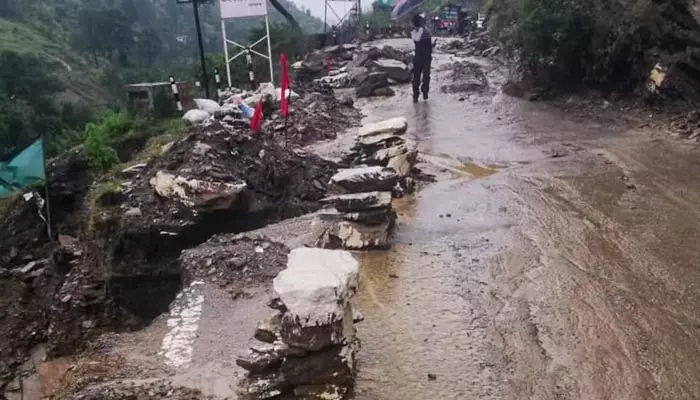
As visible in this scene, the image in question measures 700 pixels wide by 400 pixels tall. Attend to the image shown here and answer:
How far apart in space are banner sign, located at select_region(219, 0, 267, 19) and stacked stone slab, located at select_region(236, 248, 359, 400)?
10174 millimetres

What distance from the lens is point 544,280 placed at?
4.53m

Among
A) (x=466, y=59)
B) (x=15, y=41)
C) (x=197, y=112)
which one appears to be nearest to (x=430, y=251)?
(x=197, y=112)

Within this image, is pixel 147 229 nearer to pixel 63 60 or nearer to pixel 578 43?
pixel 578 43

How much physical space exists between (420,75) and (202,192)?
684cm

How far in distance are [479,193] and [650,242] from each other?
207cm

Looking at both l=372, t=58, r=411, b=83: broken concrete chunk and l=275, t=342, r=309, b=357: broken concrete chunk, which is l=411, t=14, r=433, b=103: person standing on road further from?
l=275, t=342, r=309, b=357: broken concrete chunk

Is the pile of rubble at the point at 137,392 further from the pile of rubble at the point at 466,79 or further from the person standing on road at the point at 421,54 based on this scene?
the pile of rubble at the point at 466,79

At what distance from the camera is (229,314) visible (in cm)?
454

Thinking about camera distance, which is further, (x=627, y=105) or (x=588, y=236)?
(x=627, y=105)

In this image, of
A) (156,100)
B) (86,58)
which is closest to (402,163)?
(156,100)

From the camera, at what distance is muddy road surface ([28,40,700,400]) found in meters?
3.43

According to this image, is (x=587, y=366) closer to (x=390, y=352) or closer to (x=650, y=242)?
(x=390, y=352)

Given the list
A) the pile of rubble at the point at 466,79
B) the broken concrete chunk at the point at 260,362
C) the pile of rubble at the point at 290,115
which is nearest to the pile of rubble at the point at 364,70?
the pile of rubble at the point at 466,79

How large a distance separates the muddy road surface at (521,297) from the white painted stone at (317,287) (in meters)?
0.57
